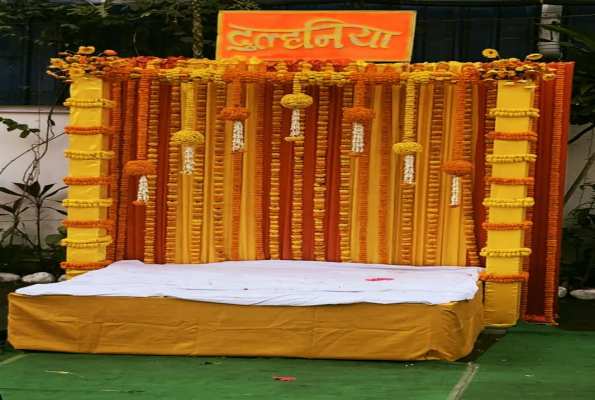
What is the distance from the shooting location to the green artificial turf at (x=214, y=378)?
4723 millimetres

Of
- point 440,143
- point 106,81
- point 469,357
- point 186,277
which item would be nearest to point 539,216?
point 440,143

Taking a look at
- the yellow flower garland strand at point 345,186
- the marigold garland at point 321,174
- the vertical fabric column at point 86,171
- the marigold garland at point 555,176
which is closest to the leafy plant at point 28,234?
the vertical fabric column at point 86,171

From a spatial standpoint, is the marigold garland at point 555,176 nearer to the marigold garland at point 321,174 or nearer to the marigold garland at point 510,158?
the marigold garland at point 510,158

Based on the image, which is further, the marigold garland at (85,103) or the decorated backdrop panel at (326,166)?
the marigold garland at (85,103)

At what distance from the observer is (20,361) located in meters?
5.54

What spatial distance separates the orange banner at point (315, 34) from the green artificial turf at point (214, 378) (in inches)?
89.1

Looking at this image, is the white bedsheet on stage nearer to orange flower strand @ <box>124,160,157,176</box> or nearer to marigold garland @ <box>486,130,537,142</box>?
orange flower strand @ <box>124,160,157,176</box>

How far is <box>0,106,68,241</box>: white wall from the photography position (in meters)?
8.65

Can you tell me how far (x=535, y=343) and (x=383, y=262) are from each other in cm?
129

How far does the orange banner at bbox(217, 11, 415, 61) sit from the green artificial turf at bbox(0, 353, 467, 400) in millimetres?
2263

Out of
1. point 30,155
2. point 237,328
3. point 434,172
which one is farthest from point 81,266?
point 434,172

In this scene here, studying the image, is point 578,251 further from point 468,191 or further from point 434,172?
point 434,172

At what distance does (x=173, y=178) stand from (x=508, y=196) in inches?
92.1

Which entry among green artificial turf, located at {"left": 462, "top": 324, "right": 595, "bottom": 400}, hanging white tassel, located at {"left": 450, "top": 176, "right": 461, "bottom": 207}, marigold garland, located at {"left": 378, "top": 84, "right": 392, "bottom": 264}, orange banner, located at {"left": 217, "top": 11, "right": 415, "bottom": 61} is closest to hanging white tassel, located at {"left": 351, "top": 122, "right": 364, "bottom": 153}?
marigold garland, located at {"left": 378, "top": 84, "right": 392, "bottom": 264}
